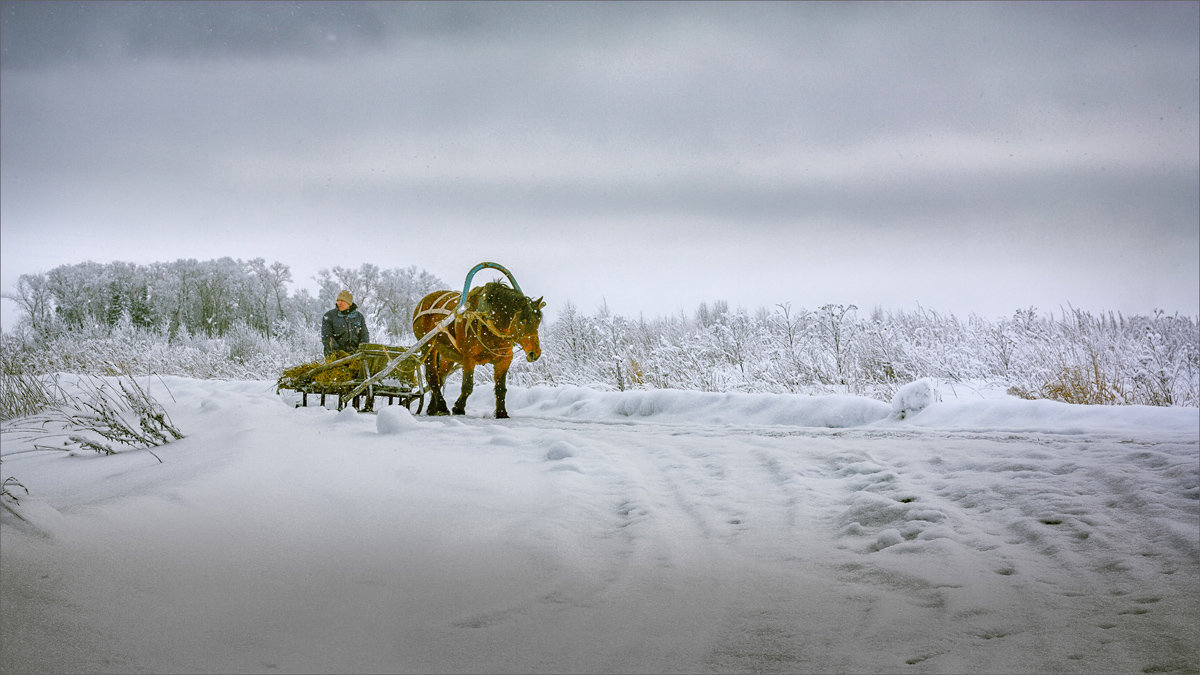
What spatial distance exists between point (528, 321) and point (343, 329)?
3381 millimetres

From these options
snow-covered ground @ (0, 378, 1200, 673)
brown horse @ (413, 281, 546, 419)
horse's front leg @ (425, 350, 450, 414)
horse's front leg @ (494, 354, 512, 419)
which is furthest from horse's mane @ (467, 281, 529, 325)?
snow-covered ground @ (0, 378, 1200, 673)

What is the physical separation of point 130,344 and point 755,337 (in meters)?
8.19

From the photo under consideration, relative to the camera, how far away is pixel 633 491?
314 cm

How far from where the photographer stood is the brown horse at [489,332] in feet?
20.7

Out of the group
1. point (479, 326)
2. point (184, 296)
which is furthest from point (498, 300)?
point (184, 296)

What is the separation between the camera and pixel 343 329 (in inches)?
333

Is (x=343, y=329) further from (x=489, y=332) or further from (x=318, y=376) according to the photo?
(x=489, y=332)

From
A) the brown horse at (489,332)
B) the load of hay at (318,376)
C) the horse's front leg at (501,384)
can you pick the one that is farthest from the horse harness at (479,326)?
the load of hay at (318,376)

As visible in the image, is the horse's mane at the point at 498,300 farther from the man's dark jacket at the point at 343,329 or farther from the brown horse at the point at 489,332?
the man's dark jacket at the point at 343,329

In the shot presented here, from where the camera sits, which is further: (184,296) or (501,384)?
(501,384)

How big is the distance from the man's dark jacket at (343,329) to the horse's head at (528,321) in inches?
120

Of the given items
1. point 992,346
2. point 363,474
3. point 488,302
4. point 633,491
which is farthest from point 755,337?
point 363,474


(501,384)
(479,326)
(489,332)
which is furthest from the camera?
(501,384)

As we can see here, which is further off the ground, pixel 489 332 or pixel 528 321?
pixel 528 321
